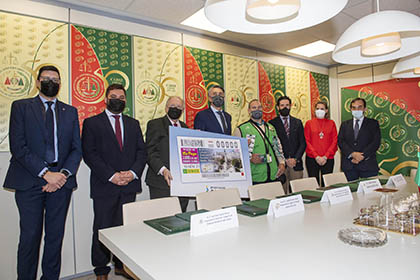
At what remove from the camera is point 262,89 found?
5.26 metres

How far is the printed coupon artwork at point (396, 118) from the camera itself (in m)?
5.50

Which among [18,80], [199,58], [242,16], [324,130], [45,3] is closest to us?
[242,16]

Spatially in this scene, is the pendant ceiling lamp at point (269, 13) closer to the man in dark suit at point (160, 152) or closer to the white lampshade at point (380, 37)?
the white lampshade at point (380, 37)

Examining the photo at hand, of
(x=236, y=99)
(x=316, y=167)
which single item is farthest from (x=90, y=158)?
(x=316, y=167)

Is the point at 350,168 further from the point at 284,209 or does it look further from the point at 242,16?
→ the point at 242,16

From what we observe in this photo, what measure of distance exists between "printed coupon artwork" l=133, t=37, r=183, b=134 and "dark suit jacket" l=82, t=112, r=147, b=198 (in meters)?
0.83

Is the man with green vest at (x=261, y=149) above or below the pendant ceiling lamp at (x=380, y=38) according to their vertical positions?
below

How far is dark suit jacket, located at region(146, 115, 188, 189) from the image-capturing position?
3.28 m

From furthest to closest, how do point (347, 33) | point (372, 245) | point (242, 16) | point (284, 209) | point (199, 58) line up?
point (199, 58), point (284, 209), point (347, 33), point (242, 16), point (372, 245)

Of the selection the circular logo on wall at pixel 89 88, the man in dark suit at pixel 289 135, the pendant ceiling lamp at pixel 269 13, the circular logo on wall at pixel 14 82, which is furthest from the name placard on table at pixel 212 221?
the man in dark suit at pixel 289 135

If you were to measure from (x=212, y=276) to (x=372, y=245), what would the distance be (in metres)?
0.80

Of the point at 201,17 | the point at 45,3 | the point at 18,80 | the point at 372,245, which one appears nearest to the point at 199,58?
the point at 201,17

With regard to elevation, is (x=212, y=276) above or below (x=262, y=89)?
below

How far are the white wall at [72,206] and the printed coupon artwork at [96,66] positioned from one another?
14cm
